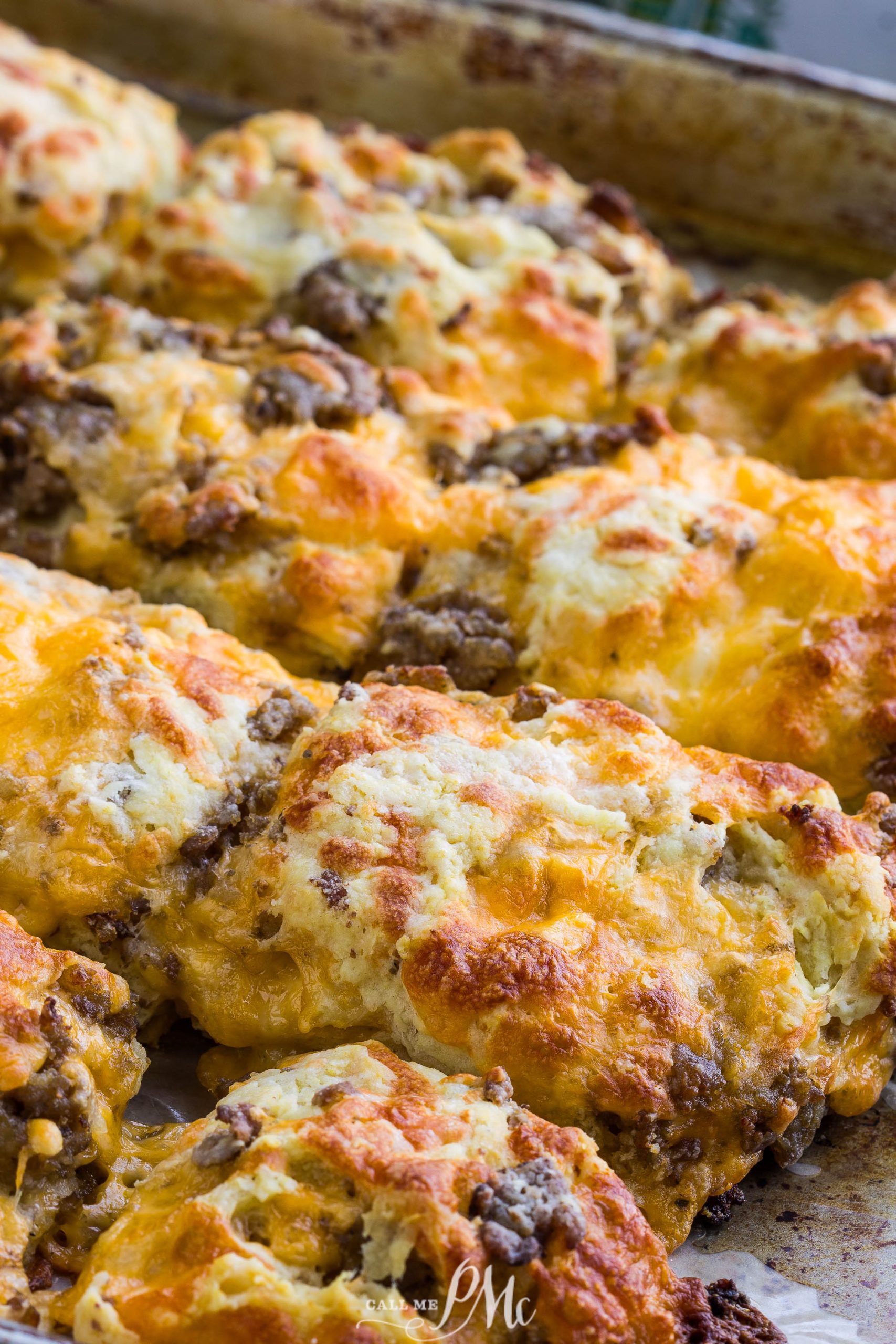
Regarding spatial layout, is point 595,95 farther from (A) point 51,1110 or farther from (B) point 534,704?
(A) point 51,1110

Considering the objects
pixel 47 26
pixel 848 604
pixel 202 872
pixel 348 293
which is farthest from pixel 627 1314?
pixel 47 26

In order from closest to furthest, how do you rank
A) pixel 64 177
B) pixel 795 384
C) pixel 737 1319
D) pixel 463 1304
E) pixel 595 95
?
pixel 463 1304
pixel 737 1319
pixel 795 384
pixel 64 177
pixel 595 95

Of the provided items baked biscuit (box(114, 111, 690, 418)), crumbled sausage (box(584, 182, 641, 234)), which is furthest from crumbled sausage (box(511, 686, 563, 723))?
crumbled sausage (box(584, 182, 641, 234))

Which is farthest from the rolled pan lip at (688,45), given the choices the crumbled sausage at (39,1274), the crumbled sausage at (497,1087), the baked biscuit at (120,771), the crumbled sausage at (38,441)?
the crumbled sausage at (39,1274)

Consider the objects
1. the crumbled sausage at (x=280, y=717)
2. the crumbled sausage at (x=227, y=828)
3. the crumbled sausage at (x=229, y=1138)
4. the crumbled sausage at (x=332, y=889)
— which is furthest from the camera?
the crumbled sausage at (x=280, y=717)

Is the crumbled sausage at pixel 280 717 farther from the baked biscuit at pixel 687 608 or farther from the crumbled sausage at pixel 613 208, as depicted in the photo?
the crumbled sausage at pixel 613 208

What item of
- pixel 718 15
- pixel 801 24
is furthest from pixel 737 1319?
pixel 801 24

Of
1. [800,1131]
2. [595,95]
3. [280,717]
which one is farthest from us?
[595,95]
